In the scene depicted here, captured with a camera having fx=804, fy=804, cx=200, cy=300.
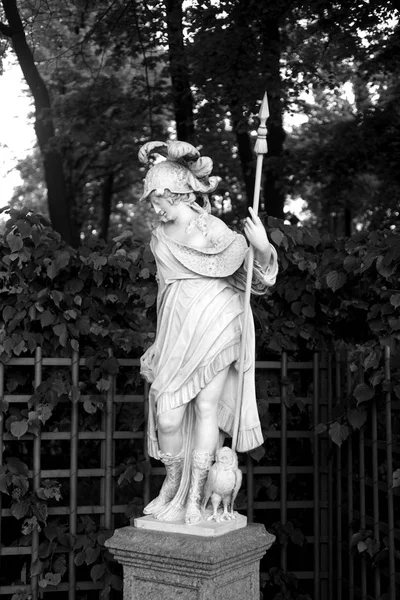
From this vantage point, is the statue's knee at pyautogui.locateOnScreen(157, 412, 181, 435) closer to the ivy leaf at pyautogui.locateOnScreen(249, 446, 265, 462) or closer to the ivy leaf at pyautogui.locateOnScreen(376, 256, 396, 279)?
the ivy leaf at pyautogui.locateOnScreen(249, 446, 265, 462)

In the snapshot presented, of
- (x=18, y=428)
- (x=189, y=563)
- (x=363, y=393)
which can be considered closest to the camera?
(x=189, y=563)

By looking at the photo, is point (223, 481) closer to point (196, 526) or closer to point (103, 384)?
point (196, 526)

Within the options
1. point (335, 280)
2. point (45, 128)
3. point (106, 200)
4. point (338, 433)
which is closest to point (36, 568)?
point (338, 433)

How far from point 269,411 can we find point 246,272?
71.5 inches

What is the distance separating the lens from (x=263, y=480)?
5.15 meters

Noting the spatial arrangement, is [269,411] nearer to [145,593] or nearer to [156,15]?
[145,593]

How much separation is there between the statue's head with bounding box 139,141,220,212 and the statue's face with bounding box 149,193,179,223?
31mm

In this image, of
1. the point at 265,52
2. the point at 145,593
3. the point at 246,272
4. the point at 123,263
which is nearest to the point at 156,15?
the point at 265,52

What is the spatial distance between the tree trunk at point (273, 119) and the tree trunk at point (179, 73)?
897 mm

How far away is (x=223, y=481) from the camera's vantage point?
361 centimetres

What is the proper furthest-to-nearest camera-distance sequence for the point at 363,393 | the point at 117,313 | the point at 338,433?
the point at 117,313
the point at 338,433
the point at 363,393

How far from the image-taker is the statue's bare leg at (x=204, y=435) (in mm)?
3729

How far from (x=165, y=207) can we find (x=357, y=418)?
5.83 ft

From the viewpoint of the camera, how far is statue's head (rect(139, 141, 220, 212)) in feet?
12.5
